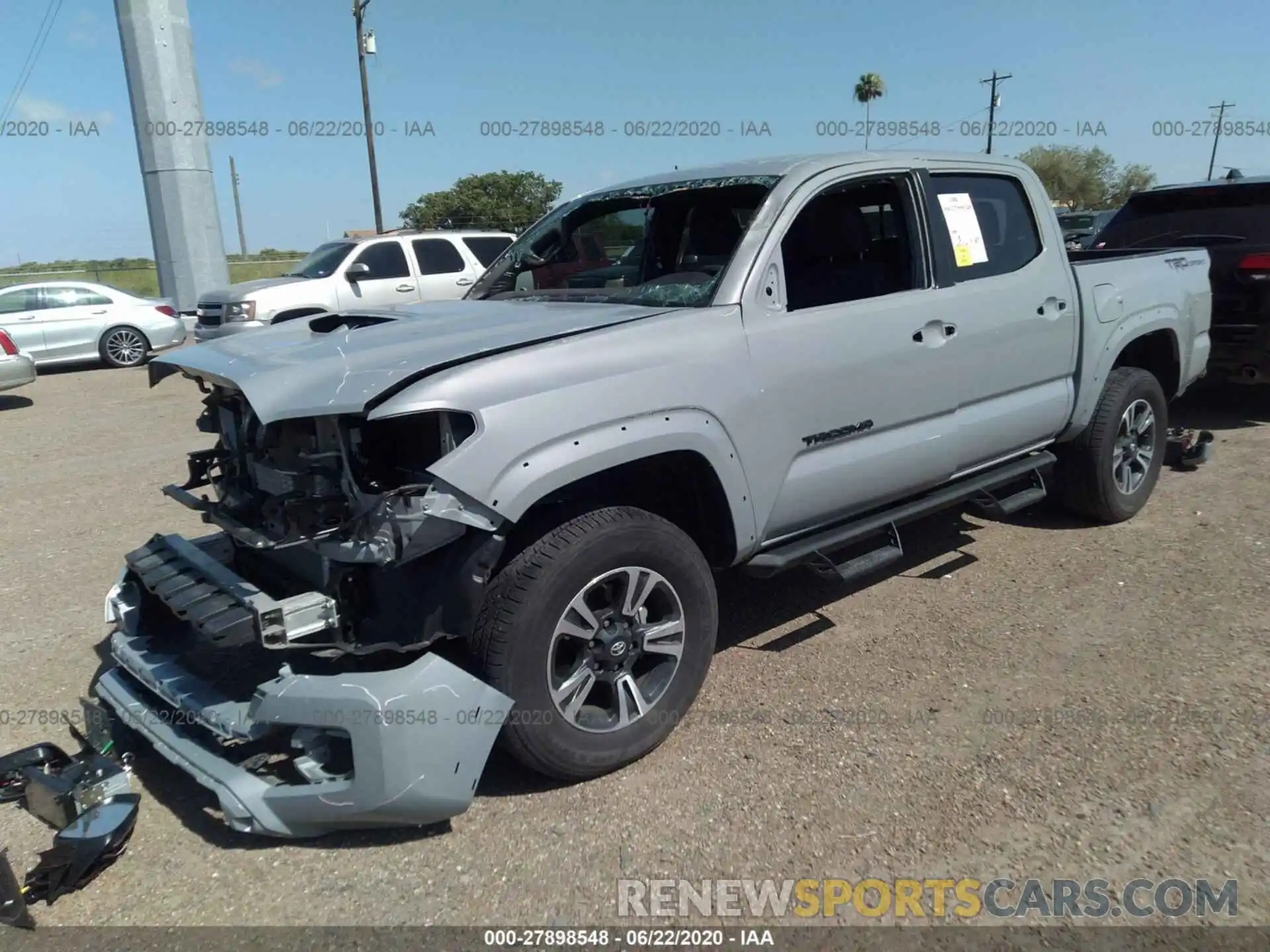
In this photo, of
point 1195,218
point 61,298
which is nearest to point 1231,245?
point 1195,218

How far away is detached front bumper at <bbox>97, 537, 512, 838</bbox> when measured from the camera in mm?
2566

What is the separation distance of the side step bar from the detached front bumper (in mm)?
1327

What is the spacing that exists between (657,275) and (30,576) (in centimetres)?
390

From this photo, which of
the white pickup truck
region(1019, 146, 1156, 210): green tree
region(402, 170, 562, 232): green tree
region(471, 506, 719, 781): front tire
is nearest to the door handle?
region(471, 506, 719, 781): front tire

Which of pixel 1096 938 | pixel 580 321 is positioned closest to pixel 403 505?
pixel 580 321

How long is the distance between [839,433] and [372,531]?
1.87 meters

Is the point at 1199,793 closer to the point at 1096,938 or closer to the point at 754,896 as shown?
the point at 1096,938

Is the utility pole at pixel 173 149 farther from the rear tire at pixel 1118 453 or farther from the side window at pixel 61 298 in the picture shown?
the rear tire at pixel 1118 453

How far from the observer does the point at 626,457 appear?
2.93m

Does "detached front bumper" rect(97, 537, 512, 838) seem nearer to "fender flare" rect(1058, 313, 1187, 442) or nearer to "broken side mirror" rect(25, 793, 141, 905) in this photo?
"broken side mirror" rect(25, 793, 141, 905)

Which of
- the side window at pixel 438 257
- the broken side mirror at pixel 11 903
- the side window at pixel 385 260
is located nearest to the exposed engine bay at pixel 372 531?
the broken side mirror at pixel 11 903

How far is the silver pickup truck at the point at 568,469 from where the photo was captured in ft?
8.70

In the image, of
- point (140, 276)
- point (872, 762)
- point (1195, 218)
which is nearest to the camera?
point (872, 762)

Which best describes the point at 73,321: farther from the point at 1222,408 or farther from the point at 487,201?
the point at 487,201
